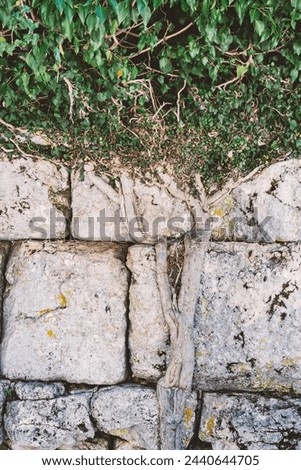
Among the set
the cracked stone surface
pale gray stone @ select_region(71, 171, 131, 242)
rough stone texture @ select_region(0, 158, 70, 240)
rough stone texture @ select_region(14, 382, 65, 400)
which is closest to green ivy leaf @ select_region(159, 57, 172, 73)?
the cracked stone surface

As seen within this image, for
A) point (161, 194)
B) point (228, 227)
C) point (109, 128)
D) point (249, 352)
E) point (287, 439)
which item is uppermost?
point (109, 128)

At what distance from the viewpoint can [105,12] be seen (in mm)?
2564

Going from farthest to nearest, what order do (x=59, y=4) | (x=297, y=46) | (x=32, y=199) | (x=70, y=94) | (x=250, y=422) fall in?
(x=32, y=199), (x=250, y=422), (x=70, y=94), (x=297, y=46), (x=59, y=4)

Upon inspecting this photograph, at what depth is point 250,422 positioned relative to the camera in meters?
3.53

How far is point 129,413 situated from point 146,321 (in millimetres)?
673

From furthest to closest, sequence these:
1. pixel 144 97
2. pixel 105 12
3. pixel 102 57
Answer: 1. pixel 144 97
2. pixel 102 57
3. pixel 105 12

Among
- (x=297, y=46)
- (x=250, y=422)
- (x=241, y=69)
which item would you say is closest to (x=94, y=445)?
(x=250, y=422)

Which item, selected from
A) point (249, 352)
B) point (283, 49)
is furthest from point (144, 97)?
point (249, 352)

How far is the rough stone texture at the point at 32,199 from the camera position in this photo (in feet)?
12.2

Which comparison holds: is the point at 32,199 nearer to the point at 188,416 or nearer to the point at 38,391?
the point at 38,391

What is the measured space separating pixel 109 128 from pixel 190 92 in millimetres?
606

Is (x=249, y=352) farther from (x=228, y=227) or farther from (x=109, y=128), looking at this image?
(x=109, y=128)

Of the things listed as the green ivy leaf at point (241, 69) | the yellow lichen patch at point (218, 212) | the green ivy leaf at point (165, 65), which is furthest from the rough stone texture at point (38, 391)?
the green ivy leaf at point (241, 69)

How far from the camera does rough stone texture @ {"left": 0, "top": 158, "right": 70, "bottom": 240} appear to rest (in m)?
3.72
